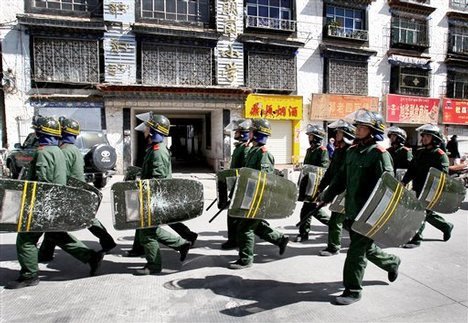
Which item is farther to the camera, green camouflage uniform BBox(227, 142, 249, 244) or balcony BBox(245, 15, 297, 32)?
balcony BBox(245, 15, 297, 32)

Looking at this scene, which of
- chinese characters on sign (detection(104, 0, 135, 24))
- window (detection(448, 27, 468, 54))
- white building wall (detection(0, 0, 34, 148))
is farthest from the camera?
window (detection(448, 27, 468, 54))

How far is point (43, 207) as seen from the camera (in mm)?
3559

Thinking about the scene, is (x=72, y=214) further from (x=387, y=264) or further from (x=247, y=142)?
(x=387, y=264)

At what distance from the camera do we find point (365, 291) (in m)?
3.66

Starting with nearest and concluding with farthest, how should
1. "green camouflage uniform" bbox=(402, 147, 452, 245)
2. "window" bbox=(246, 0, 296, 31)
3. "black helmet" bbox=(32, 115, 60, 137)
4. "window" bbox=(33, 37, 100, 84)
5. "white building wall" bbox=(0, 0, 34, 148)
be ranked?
"black helmet" bbox=(32, 115, 60, 137) → "green camouflage uniform" bbox=(402, 147, 452, 245) → "white building wall" bbox=(0, 0, 34, 148) → "window" bbox=(33, 37, 100, 84) → "window" bbox=(246, 0, 296, 31)

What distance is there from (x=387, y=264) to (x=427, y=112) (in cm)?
1761

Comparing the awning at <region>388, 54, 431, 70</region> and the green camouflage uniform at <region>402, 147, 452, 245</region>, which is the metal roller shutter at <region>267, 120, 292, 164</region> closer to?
the awning at <region>388, 54, 431, 70</region>

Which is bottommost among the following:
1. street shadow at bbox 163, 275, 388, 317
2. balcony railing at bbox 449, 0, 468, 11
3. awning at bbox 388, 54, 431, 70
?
street shadow at bbox 163, 275, 388, 317

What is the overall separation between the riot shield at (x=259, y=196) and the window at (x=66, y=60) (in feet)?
A: 36.0

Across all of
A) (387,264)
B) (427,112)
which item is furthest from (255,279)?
(427,112)

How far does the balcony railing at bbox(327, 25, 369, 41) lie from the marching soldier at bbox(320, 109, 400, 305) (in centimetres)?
1401

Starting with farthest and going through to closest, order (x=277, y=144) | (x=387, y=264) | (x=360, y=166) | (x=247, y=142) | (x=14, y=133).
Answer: (x=277, y=144) → (x=14, y=133) → (x=247, y=142) → (x=387, y=264) → (x=360, y=166)

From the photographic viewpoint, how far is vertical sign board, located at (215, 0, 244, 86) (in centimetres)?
1450

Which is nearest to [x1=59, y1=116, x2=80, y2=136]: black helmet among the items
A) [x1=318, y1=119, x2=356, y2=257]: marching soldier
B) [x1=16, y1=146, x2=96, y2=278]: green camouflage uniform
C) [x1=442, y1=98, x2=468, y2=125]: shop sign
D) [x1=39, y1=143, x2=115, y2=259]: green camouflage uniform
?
[x1=39, y1=143, x2=115, y2=259]: green camouflage uniform
